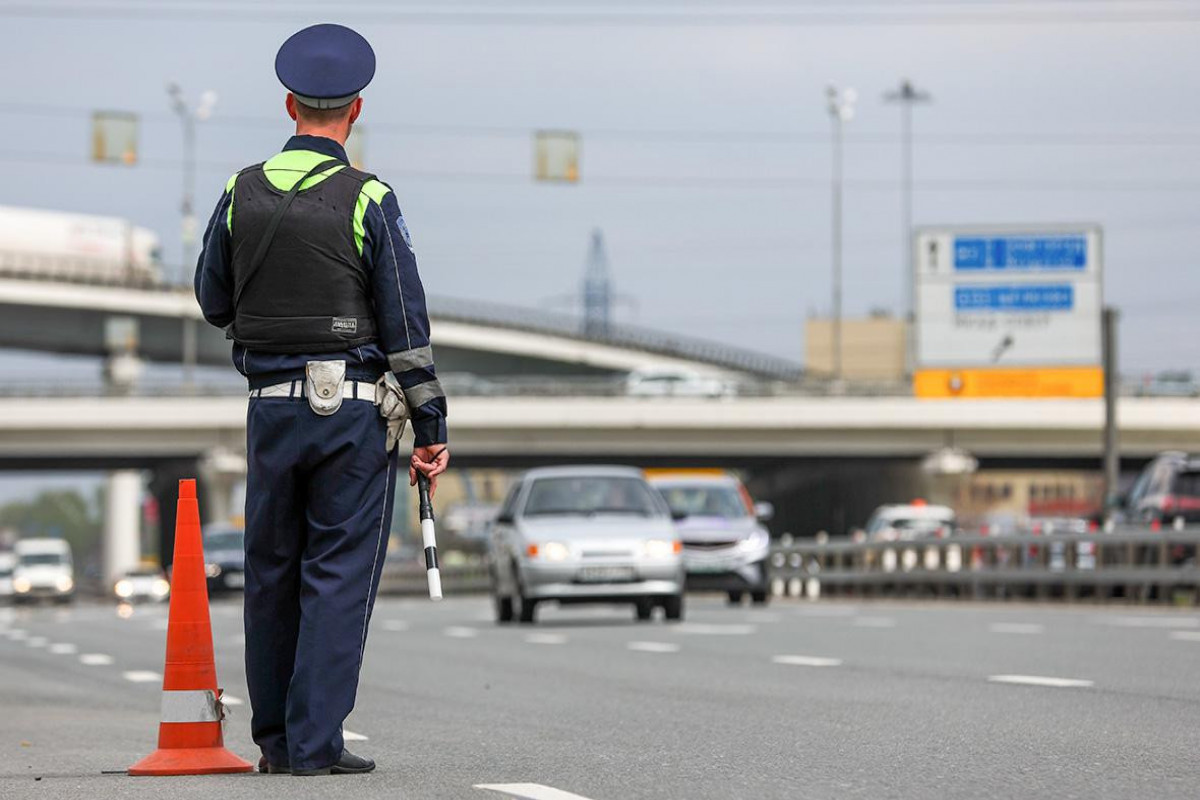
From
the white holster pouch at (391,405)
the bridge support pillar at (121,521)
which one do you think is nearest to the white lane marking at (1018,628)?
the white holster pouch at (391,405)

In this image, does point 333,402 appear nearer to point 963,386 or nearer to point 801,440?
point 963,386

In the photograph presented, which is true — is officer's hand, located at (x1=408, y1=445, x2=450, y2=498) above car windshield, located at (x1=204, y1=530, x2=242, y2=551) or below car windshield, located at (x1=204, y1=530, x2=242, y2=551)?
above

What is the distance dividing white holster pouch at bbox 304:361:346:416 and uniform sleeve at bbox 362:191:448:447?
0.16 m

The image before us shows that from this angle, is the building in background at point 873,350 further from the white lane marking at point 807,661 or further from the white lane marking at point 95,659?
the white lane marking at point 807,661

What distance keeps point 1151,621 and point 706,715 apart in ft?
37.5

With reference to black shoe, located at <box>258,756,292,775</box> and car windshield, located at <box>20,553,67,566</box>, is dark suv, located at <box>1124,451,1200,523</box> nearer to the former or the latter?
black shoe, located at <box>258,756,292,775</box>

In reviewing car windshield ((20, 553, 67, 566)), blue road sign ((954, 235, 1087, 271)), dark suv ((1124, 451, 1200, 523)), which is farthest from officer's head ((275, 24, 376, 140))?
car windshield ((20, 553, 67, 566))

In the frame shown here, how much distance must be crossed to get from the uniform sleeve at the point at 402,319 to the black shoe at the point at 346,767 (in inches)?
38.5

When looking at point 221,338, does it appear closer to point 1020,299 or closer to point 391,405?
point 1020,299

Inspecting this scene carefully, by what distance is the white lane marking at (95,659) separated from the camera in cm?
1700

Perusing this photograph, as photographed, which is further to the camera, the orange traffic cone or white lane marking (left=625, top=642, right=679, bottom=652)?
white lane marking (left=625, top=642, right=679, bottom=652)

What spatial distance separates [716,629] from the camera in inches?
810

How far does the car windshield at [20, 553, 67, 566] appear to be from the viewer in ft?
229

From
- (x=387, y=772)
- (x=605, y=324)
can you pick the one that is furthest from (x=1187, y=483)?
(x=605, y=324)
